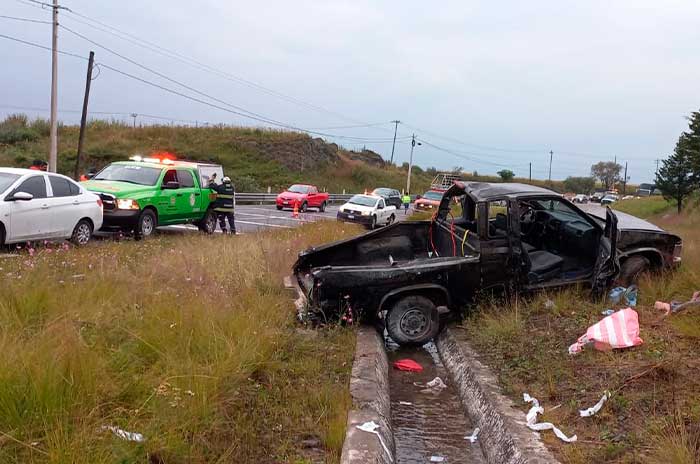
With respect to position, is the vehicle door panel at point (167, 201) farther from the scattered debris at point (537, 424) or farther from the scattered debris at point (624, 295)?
the scattered debris at point (537, 424)

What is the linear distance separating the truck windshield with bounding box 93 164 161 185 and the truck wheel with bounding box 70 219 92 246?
8.34 feet

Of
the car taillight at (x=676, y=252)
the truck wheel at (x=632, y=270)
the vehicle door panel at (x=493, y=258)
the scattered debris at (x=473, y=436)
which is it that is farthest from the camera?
the car taillight at (x=676, y=252)

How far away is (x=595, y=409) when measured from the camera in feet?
14.7

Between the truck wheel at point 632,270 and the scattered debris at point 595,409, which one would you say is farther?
the truck wheel at point 632,270

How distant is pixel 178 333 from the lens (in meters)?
4.97

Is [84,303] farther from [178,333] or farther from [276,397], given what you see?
[276,397]

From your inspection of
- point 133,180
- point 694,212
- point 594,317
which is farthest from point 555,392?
point 694,212

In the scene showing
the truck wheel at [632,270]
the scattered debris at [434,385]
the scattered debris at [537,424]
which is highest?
the truck wheel at [632,270]

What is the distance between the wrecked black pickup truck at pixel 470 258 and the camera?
6918mm

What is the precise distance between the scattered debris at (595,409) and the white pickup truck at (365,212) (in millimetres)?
20220

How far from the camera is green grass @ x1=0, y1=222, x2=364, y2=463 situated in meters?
3.34

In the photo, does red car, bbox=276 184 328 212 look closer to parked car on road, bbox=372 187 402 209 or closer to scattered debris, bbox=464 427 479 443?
parked car on road, bbox=372 187 402 209

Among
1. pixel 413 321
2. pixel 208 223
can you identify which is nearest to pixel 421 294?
pixel 413 321

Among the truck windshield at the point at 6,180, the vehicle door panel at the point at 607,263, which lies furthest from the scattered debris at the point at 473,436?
the truck windshield at the point at 6,180
